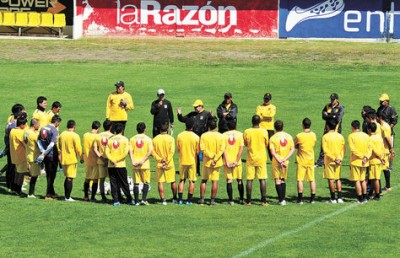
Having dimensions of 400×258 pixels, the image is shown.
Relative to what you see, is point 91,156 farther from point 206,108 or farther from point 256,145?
point 206,108

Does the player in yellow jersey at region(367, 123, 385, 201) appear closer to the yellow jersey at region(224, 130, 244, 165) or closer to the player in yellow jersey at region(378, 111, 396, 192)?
the player in yellow jersey at region(378, 111, 396, 192)

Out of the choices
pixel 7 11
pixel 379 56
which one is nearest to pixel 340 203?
pixel 379 56

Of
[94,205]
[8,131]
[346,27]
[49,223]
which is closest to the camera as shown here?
[49,223]

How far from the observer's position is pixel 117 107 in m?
32.6

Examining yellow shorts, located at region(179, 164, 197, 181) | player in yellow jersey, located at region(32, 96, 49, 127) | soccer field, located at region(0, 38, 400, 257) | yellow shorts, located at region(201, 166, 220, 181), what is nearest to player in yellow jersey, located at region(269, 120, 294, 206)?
soccer field, located at region(0, 38, 400, 257)

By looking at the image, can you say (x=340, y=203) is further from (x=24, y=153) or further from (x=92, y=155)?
(x=24, y=153)

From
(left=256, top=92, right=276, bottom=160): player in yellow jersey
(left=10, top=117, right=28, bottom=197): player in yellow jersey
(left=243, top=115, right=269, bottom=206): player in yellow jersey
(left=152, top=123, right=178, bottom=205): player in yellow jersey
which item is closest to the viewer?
(left=152, top=123, right=178, bottom=205): player in yellow jersey

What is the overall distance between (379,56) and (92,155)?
1105 inches

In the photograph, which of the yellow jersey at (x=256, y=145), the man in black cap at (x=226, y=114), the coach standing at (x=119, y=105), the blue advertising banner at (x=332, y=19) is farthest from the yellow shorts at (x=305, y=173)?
the blue advertising banner at (x=332, y=19)

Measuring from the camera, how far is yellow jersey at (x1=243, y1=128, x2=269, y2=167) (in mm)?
26047

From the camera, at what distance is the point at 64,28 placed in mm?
59375

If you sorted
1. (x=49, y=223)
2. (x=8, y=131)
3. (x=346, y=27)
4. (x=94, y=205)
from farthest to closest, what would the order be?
(x=346, y=27) → (x=8, y=131) → (x=94, y=205) → (x=49, y=223)

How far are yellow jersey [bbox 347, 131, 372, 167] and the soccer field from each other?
1096 millimetres

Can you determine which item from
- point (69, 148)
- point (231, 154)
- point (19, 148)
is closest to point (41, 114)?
point (19, 148)
